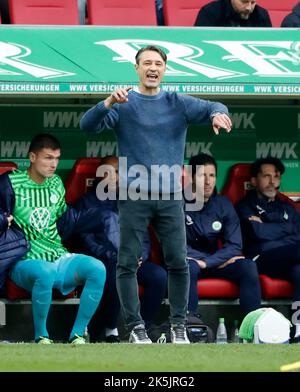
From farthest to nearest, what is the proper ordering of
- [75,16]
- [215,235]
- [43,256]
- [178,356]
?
[75,16]
[215,235]
[43,256]
[178,356]

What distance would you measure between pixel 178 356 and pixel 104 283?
2272mm

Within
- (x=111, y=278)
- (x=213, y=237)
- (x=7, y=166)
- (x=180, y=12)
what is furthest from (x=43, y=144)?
(x=180, y=12)

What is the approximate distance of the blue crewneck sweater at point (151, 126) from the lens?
8234 mm

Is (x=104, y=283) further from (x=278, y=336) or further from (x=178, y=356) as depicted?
(x=178, y=356)

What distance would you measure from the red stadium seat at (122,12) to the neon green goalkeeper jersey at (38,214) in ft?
6.80

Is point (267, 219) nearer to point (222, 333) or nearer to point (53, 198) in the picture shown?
point (222, 333)

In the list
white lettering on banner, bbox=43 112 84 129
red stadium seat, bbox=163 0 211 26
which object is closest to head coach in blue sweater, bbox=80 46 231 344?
white lettering on banner, bbox=43 112 84 129

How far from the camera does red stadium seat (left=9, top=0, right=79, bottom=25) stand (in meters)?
11.3

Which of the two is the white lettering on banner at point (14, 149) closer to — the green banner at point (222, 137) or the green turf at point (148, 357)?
the green banner at point (222, 137)

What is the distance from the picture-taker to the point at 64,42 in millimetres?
10109

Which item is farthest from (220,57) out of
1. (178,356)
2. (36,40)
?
(178,356)

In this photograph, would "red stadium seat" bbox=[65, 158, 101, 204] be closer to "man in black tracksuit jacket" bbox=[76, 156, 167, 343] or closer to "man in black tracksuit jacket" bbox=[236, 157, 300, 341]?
"man in black tracksuit jacket" bbox=[76, 156, 167, 343]

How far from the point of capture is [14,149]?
36.8 feet

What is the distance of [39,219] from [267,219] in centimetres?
207
